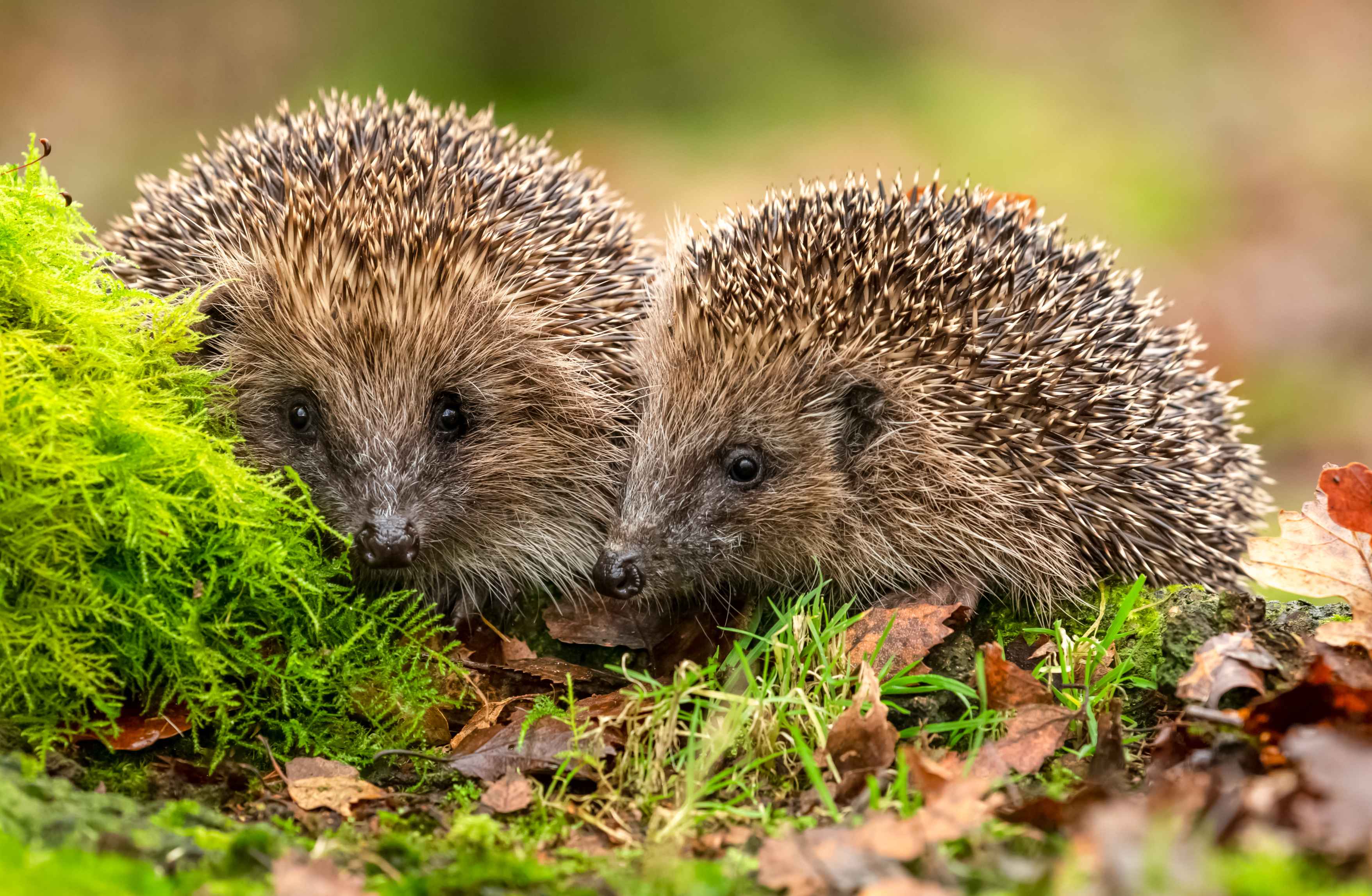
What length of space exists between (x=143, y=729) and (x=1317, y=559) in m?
2.99

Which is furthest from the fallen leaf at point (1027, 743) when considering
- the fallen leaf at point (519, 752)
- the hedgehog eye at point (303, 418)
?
the hedgehog eye at point (303, 418)

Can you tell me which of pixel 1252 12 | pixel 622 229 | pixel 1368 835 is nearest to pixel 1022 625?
pixel 1368 835

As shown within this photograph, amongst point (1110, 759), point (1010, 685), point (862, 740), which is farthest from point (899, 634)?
point (1110, 759)

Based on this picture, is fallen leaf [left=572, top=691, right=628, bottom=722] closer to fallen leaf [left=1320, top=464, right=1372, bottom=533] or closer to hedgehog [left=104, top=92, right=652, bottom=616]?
hedgehog [left=104, top=92, right=652, bottom=616]

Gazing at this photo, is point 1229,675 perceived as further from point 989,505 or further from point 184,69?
point 184,69

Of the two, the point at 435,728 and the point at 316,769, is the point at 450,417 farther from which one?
the point at 316,769

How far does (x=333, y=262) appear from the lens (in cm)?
376

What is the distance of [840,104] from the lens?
47.5 ft

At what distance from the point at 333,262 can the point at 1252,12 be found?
673 inches

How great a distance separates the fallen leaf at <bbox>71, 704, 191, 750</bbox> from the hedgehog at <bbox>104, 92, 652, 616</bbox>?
70cm

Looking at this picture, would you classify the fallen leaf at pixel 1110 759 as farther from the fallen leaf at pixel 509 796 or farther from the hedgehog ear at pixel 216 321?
the hedgehog ear at pixel 216 321

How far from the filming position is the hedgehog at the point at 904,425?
367cm

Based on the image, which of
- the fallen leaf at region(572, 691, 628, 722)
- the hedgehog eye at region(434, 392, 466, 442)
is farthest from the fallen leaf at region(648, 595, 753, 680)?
the hedgehog eye at region(434, 392, 466, 442)

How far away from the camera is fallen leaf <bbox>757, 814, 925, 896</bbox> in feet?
7.03
